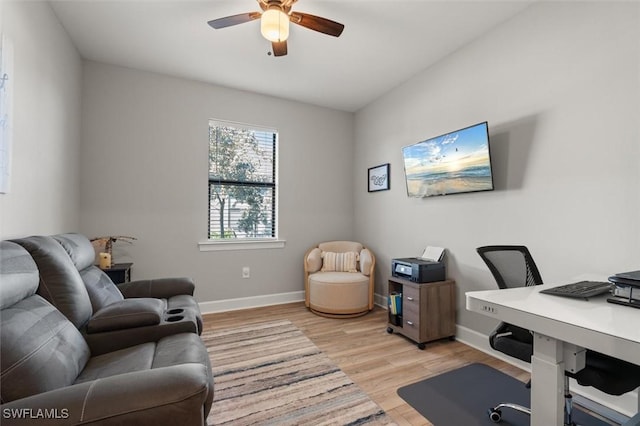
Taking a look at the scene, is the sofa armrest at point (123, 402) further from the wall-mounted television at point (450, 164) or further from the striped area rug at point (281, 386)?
the wall-mounted television at point (450, 164)

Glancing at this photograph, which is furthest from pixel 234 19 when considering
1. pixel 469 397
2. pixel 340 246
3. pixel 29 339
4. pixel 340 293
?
pixel 469 397

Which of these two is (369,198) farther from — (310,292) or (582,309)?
(582,309)

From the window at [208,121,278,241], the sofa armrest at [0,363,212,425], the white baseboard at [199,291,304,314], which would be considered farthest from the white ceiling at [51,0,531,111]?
the white baseboard at [199,291,304,314]

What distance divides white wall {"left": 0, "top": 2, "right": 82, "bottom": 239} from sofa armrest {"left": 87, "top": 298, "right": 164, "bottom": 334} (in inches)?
28.2

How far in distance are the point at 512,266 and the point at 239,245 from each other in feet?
9.59

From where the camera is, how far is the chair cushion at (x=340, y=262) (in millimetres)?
Answer: 3807

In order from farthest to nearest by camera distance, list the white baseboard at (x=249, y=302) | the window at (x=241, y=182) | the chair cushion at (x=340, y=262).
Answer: the chair cushion at (x=340, y=262)
the window at (x=241, y=182)
the white baseboard at (x=249, y=302)

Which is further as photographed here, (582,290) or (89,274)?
(89,274)

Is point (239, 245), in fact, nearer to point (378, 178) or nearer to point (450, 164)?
point (378, 178)

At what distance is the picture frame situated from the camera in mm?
3715

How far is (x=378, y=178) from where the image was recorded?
388 cm

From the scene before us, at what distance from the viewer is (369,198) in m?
4.09

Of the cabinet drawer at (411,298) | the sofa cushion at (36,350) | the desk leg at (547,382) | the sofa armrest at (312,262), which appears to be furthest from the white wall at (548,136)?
the sofa cushion at (36,350)

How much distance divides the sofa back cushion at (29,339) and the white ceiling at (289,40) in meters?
2.05
